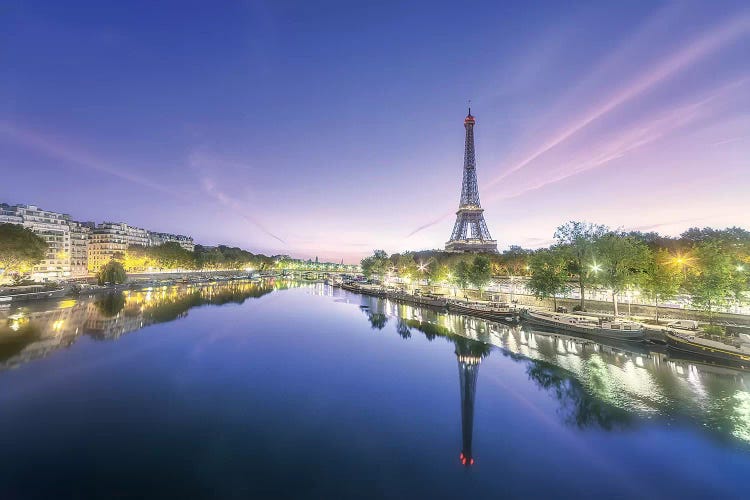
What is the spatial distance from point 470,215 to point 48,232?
118700 mm

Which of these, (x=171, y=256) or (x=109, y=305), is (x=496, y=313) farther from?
(x=171, y=256)

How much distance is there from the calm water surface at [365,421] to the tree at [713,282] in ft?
27.4

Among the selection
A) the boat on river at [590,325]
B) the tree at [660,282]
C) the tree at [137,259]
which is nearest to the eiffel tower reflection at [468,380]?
the boat on river at [590,325]

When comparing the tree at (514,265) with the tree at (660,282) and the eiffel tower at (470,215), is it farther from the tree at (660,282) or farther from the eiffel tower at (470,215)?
the tree at (660,282)

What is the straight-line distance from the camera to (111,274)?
8381 cm

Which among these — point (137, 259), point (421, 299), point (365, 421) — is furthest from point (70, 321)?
point (137, 259)

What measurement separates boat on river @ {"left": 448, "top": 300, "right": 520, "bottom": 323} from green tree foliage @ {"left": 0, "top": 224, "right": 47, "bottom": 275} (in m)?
77.5

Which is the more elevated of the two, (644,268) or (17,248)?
(17,248)

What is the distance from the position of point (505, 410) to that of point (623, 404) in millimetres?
6789

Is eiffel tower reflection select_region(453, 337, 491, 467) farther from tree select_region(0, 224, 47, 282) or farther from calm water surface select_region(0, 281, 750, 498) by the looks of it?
tree select_region(0, 224, 47, 282)

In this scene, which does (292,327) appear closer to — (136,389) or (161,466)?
(136,389)

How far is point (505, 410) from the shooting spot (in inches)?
793

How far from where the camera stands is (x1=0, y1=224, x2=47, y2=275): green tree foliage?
59219 millimetres

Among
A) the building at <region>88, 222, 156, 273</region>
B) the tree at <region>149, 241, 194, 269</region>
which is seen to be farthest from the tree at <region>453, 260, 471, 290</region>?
the building at <region>88, 222, 156, 273</region>
